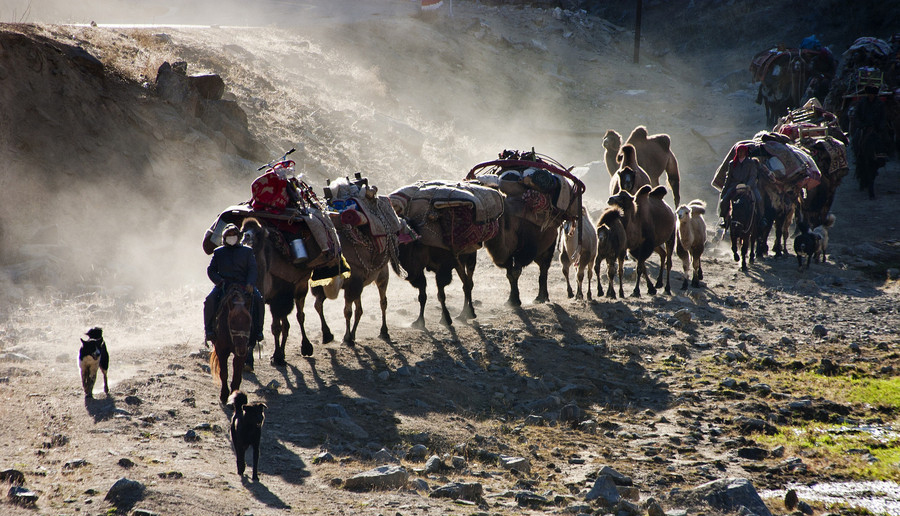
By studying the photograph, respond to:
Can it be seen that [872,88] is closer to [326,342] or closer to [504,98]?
[504,98]

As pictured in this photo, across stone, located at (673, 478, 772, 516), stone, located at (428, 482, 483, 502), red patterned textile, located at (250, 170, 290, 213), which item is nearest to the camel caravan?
red patterned textile, located at (250, 170, 290, 213)

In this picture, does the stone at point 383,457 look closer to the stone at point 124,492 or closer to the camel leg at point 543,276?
the stone at point 124,492

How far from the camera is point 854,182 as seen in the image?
87.0 feet

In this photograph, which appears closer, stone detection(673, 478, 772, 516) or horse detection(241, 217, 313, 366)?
stone detection(673, 478, 772, 516)

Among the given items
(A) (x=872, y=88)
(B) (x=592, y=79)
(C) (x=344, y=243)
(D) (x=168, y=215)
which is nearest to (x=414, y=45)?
(B) (x=592, y=79)

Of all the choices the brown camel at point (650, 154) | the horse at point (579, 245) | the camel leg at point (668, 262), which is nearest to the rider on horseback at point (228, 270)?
the horse at point (579, 245)

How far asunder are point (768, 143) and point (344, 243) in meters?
11.6

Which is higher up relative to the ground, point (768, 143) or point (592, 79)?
point (592, 79)

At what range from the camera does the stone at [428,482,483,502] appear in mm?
6137

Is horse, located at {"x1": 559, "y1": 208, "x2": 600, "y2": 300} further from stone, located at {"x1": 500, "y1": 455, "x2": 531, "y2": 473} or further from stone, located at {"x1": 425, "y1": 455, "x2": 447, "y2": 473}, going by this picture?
stone, located at {"x1": 425, "y1": 455, "x2": 447, "y2": 473}

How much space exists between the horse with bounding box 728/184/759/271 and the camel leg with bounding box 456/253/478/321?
21.2ft

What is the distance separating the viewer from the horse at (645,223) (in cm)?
1417

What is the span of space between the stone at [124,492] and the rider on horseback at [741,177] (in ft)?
46.4

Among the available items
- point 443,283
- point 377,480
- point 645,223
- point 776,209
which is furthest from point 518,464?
point 776,209
